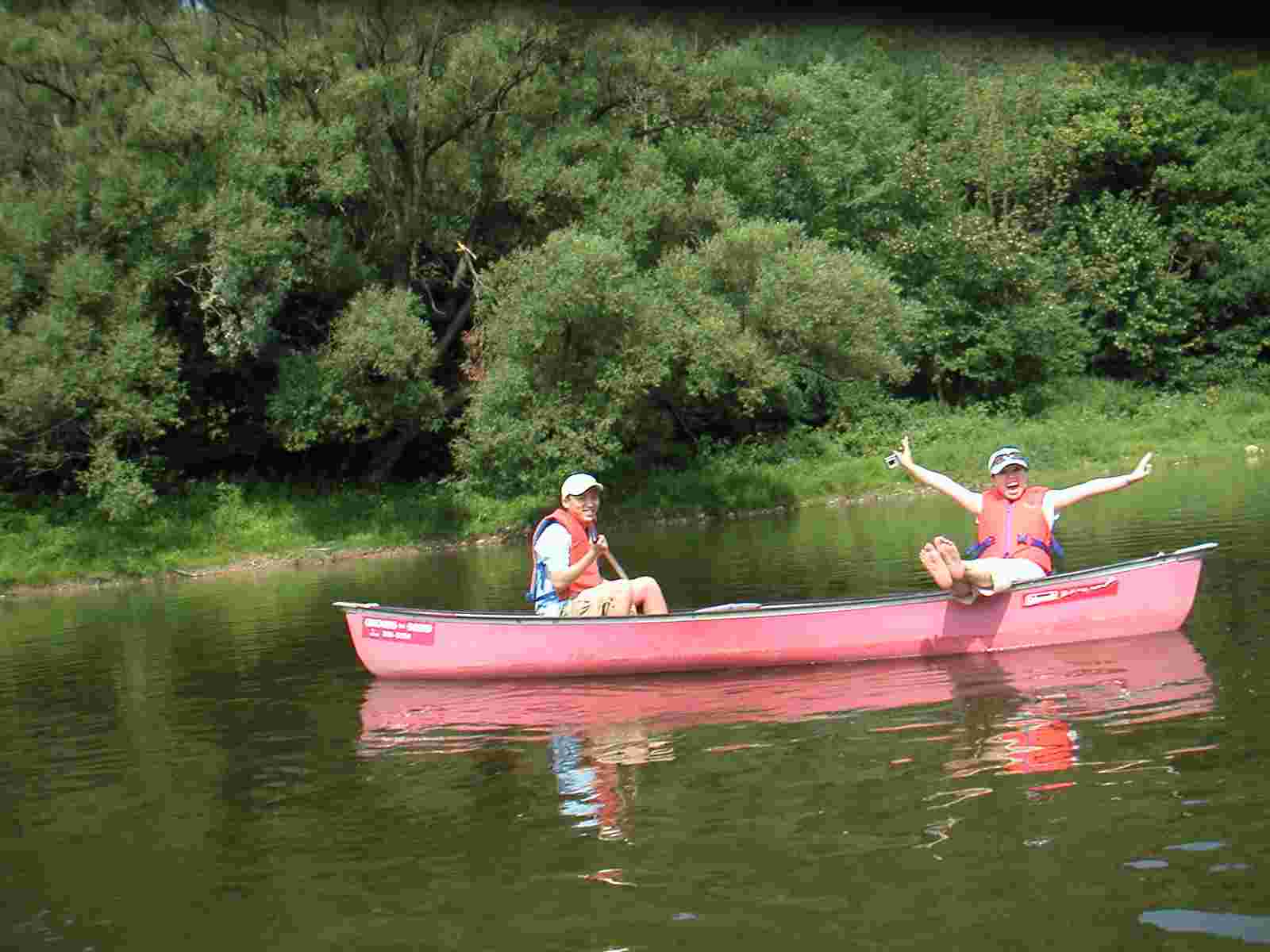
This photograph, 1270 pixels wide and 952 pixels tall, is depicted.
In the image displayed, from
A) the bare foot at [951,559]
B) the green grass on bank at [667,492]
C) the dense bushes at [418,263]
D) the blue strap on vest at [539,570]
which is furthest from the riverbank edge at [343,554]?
the bare foot at [951,559]

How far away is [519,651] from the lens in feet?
37.1

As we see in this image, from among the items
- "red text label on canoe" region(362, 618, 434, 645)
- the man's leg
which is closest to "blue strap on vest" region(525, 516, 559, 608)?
the man's leg

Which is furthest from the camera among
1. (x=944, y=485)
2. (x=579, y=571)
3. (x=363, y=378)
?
(x=363, y=378)

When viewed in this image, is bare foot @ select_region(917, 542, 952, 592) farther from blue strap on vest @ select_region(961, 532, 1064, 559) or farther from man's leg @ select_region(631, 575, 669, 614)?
man's leg @ select_region(631, 575, 669, 614)

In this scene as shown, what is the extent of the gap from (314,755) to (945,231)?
2805cm

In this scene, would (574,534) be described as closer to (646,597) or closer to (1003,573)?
(646,597)

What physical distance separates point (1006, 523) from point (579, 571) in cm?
317

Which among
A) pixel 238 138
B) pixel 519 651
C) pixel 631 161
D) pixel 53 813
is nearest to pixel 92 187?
pixel 238 138

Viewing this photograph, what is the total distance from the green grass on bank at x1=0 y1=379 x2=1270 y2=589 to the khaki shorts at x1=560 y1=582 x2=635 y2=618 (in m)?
14.3

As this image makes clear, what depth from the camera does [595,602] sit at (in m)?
11.5

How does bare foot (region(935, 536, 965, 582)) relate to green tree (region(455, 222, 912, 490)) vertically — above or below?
below

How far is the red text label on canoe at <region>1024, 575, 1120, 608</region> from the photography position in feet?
34.7

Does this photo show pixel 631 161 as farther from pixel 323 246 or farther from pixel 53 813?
pixel 53 813

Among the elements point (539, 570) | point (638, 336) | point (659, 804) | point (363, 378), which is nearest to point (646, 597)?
point (539, 570)
